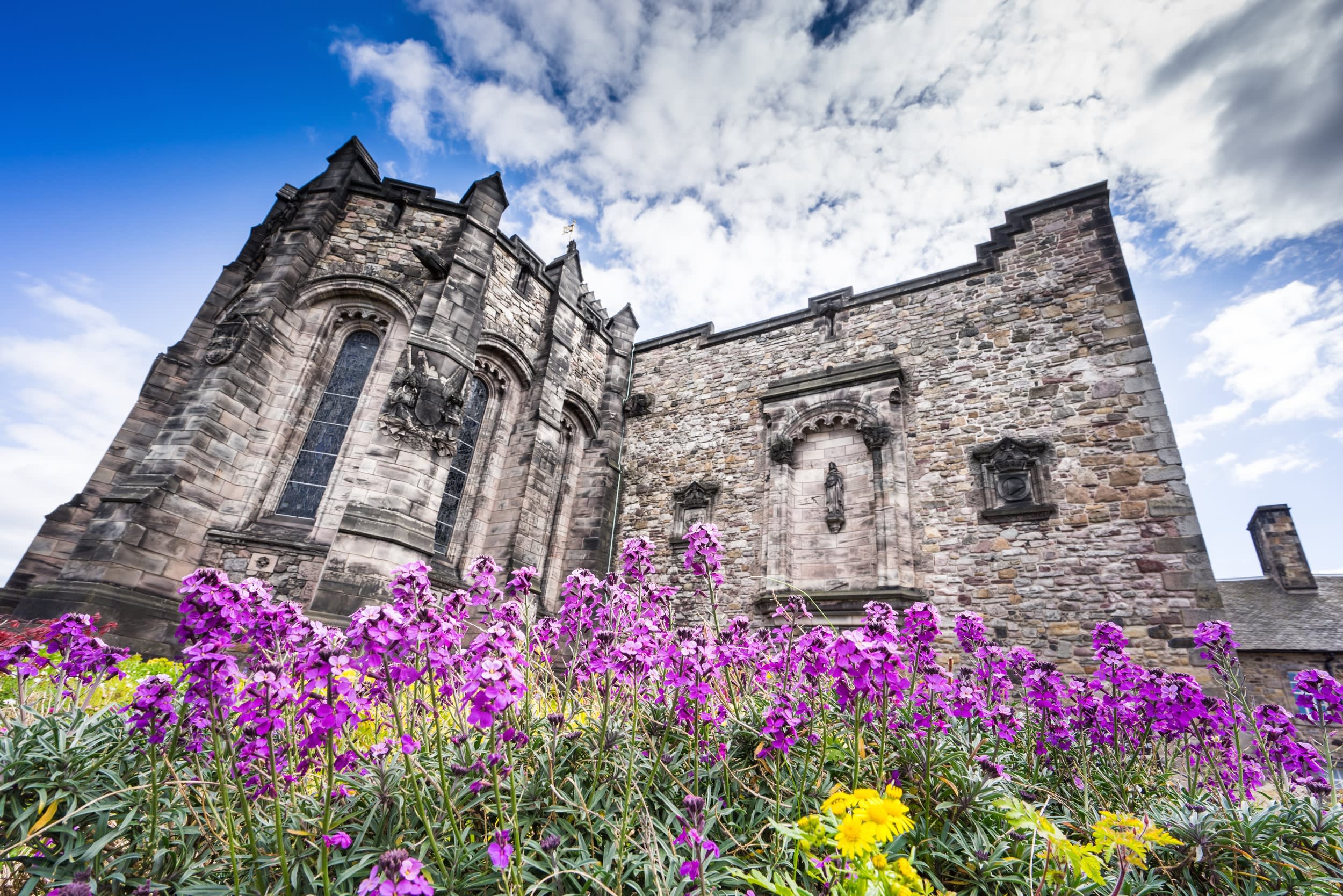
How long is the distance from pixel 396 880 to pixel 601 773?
5.05 feet

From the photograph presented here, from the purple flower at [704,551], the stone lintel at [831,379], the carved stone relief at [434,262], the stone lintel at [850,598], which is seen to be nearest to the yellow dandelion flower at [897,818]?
the purple flower at [704,551]

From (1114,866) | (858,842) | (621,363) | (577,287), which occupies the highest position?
(577,287)

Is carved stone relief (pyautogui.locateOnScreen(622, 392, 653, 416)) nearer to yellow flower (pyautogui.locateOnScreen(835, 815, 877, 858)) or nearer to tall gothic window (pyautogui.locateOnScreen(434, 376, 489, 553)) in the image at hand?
tall gothic window (pyautogui.locateOnScreen(434, 376, 489, 553))

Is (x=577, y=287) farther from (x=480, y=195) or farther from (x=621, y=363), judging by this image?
(x=480, y=195)

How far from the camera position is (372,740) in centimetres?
381

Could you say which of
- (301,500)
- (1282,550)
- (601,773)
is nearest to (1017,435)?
(601,773)

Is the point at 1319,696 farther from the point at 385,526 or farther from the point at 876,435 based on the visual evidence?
the point at 385,526

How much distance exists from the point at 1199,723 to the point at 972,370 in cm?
743

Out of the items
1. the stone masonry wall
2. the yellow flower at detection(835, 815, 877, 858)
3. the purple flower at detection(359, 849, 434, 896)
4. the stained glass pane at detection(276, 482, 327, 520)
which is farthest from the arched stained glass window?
the yellow flower at detection(835, 815, 877, 858)

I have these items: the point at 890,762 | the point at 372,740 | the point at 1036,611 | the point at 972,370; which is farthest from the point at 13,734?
the point at 972,370

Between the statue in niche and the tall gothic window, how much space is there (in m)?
6.55

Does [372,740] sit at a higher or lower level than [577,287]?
lower

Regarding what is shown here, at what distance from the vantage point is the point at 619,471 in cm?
1302

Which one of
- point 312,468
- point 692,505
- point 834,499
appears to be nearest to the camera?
point 312,468
